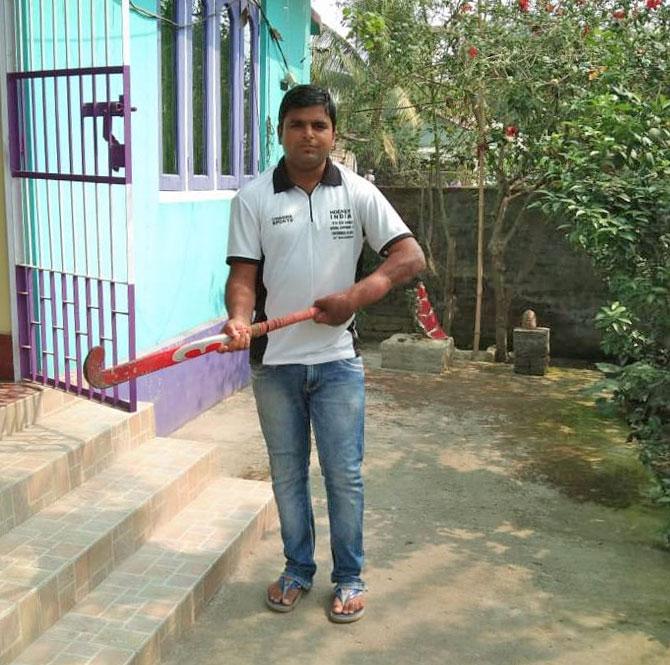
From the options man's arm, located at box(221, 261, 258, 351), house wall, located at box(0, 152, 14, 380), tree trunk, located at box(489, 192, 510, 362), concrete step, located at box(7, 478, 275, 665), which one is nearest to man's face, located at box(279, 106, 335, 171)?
A: man's arm, located at box(221, 261, 258, 351)

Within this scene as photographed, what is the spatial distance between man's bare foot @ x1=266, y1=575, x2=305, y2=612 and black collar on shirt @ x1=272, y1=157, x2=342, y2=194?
1.47 m

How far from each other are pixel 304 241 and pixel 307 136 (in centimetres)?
35

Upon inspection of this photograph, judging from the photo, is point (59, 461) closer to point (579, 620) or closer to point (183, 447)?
point (183, 447)

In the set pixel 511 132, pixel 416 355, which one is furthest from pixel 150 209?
pixel 511 132

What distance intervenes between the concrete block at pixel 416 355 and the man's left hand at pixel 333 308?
494 centimetres

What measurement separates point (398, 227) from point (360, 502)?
100cm

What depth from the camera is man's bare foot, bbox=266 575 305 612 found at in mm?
2934

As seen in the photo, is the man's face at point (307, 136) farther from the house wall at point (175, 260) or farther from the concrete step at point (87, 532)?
the house wall at point (175, 260)

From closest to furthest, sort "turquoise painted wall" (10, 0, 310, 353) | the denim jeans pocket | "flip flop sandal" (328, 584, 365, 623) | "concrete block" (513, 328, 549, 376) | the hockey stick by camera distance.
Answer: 1. the hockey stick
2. the denim jeans pocket
3. "flip flop sandal" (328, 584, 365, 623)
4. "turquoise painted wall" (10, 0, 310, 353)
5. "concrete block" (513, 328, 549, 376)

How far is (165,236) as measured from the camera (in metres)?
4.91

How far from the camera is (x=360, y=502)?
2.85 meters

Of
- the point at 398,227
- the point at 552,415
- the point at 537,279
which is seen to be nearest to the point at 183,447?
the point at 398,227

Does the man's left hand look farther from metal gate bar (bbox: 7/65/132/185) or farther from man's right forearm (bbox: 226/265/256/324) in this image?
→ metal gate bar (bbox: 7/65/132/185)

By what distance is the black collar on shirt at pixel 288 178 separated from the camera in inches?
105
